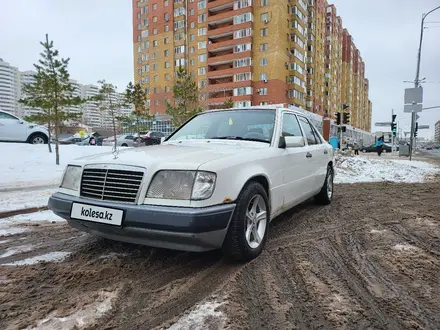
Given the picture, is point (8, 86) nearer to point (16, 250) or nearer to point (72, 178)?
point (16, 250)

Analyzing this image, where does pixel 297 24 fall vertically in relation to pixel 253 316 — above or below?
above

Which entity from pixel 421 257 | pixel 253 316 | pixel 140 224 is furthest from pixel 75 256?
pixel 421 257

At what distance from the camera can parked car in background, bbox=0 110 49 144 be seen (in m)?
13.4

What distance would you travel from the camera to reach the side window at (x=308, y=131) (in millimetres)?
4660

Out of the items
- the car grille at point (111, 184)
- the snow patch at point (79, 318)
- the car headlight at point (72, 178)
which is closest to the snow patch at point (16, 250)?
the car headlight at point (72, 178)

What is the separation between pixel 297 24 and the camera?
4991 cm

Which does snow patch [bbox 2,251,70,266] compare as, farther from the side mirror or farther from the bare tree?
the bare tree

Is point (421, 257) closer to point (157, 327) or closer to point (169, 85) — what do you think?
point (157, 327)

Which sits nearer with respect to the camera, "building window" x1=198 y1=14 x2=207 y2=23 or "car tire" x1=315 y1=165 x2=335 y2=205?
"car tire" x1=315 y1=165 x2=335 y2=205

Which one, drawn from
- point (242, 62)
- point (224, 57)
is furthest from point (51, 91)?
point (224, 57)

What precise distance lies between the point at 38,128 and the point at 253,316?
15172 millimetres

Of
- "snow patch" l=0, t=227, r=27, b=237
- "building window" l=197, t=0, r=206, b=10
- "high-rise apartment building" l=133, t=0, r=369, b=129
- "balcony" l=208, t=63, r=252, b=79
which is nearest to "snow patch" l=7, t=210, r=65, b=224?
"snow patch" l=0, t=227, r=27, b=237

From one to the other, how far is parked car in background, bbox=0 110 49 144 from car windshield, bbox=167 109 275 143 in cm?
1246

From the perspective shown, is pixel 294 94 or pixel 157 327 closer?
pixel 157 327
